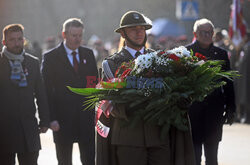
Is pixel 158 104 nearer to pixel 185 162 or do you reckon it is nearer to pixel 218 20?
pixel 185 162

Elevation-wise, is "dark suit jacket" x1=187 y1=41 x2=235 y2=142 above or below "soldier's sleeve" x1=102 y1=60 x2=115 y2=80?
below

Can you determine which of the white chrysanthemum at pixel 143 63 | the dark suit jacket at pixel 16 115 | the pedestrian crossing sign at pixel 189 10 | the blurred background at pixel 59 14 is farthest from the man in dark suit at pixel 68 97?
the blurred background at pixel 59 14

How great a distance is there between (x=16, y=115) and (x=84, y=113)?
106 cm

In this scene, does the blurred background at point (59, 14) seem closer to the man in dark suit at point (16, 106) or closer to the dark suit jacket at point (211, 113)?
the dark suit jacket at point (211, 113)

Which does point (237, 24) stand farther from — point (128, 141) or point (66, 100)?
point (128, 141)

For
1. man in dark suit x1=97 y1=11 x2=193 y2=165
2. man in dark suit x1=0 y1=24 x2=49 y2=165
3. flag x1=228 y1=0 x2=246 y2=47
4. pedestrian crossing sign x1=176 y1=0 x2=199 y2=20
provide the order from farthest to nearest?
pedestrian crossing sign x1=176 y1=0 x2=199 y2=20, flag x1=228 y1=0 x2=246 y2=47, man in dark suit x1=0 y1=24 x2=49 y2=165, man in dark suit x1=97 y1=11 x2=193 y2=165

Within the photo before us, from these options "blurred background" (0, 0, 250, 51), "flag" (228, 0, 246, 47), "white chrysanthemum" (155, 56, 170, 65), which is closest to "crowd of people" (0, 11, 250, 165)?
"white chrysanthemum" (155, 56, 170, 65)

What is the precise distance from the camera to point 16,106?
7.65 m

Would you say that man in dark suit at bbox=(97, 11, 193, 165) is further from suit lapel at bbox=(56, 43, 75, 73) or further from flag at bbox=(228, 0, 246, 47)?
flag at bbox=(228, 0, 246, 47)

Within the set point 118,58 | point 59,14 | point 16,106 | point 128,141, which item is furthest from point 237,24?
point 59,14

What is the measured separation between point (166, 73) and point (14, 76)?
2352 millimetres

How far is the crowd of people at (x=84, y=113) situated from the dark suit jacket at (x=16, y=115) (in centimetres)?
1

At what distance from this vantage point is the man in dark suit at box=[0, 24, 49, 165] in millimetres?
7582

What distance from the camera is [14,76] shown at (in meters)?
7.58
